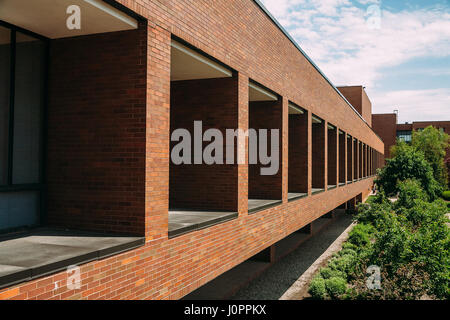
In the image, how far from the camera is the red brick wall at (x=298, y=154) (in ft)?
44.7

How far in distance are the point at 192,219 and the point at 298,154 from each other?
7654 millimetres

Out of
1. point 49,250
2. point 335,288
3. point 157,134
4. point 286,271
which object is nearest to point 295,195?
point 286,271

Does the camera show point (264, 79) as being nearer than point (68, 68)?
No

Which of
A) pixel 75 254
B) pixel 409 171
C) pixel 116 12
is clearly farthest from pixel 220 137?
pixel 409 171

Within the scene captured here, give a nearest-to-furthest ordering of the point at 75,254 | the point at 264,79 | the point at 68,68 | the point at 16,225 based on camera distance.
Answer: the point at 75,254 < the point at 16,225 < the point at 68,68 < the point at 264,79

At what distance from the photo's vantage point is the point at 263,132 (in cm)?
1134

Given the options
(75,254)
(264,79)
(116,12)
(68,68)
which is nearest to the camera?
(75,254)

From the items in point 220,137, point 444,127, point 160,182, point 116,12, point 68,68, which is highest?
point 444,127

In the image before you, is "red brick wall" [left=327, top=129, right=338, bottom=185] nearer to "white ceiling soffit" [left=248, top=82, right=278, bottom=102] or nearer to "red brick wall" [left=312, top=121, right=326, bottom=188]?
"red brick wall" [left=312, top=121, right=326, bottom=188]

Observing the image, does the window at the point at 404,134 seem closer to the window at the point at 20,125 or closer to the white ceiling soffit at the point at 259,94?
the white ceiling soffit at the point at 259,94

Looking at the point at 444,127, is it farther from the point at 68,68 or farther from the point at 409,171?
the point at 68,68

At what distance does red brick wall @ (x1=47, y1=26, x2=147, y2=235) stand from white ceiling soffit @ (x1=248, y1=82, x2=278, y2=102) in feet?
14.2

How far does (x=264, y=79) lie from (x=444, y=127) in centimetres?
7195

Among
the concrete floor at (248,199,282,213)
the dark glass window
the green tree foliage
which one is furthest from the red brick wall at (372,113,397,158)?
the dark glass window
